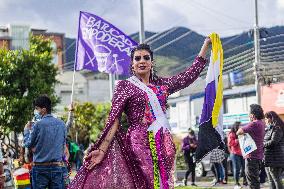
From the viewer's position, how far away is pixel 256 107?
1017cm

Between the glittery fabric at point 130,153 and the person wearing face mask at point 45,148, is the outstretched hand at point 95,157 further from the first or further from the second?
the person wearing face mask at point 45,148

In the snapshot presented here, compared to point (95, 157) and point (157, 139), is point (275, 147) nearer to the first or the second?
point (157, 139)

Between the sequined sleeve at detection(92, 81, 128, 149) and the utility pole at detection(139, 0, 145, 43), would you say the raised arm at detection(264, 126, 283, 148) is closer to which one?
the sequined sleeve at detection(92, 81, 128, 149)

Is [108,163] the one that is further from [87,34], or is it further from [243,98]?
[243,98]

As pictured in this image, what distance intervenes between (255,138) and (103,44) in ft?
18.5

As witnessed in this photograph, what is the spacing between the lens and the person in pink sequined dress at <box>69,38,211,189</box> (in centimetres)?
522

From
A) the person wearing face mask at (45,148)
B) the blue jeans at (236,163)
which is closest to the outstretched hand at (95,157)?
the person wearing face mask at (45,148)

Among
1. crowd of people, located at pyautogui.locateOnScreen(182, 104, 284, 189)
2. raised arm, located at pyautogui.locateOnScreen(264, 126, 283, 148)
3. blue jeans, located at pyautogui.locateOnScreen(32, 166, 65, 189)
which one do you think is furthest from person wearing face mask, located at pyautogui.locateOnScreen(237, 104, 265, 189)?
blue jeans, located at pyautogui.locateOnScreen(32, 166, 65, 189)

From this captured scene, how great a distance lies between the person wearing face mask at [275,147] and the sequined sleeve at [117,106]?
5.21 m

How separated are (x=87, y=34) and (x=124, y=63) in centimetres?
109

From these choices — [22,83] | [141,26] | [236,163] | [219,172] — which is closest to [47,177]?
[236,163]

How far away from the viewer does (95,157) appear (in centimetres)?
523

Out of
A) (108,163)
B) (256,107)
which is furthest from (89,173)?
(256,107)

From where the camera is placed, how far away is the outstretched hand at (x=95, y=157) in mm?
5215
